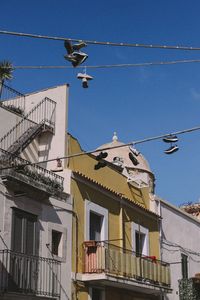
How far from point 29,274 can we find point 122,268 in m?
5.17

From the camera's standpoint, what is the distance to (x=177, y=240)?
29547mm

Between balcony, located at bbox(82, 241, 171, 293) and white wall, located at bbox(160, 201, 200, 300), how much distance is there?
279 centimetres

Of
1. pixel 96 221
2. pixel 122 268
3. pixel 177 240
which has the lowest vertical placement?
pixel 122 268

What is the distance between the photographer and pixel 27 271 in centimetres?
1795

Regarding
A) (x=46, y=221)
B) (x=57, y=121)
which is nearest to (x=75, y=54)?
(x=46, y=221)

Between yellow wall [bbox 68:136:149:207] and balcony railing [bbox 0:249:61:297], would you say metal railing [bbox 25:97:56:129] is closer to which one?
yellow wall [bbox 68:136:149:207]

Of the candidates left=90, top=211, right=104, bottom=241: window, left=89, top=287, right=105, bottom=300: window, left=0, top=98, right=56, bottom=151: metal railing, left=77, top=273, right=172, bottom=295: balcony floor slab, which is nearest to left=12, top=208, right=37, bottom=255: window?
left=0, top=98, right=56, bottom=151: metal railing

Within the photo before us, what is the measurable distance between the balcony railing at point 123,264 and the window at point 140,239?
1137mm

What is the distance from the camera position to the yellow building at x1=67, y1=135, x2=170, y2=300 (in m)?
21.2

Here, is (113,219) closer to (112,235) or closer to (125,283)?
(112,235)

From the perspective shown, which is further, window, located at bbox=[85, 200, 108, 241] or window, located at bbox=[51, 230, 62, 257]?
window, located at bbox=[85, 200, 108, 241]

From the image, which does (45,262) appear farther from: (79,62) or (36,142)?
(79,62)

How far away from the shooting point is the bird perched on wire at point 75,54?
1268 cm

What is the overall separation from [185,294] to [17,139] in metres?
12.1
